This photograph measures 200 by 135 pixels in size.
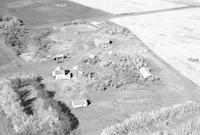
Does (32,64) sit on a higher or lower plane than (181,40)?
lower

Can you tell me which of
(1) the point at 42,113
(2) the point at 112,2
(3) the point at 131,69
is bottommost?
(1) the point at 42,113

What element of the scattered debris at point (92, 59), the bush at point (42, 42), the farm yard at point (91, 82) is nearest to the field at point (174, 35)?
the farm yard at point (91, 82)

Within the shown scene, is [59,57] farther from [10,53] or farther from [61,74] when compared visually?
[10,53]

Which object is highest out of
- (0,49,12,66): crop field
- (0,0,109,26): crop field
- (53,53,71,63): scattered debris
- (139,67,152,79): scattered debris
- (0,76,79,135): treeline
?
(0,0,109,26): crop field

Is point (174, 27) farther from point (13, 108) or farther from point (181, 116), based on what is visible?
point (13, 108)

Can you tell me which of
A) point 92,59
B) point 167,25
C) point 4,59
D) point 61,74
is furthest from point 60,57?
point 167,25

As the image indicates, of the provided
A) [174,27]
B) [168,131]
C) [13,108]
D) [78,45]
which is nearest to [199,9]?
[174,27]

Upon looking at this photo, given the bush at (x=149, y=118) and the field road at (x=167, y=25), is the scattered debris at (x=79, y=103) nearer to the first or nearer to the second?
the bush at (x=149, y=118)

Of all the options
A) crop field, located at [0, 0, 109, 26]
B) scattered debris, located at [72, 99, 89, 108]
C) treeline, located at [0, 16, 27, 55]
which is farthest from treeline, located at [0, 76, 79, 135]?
crop field, located at [0, 0, 109, 26]

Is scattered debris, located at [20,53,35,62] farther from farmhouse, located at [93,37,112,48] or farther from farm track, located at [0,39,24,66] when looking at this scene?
farmhouse, located at [93,37,112,48]
